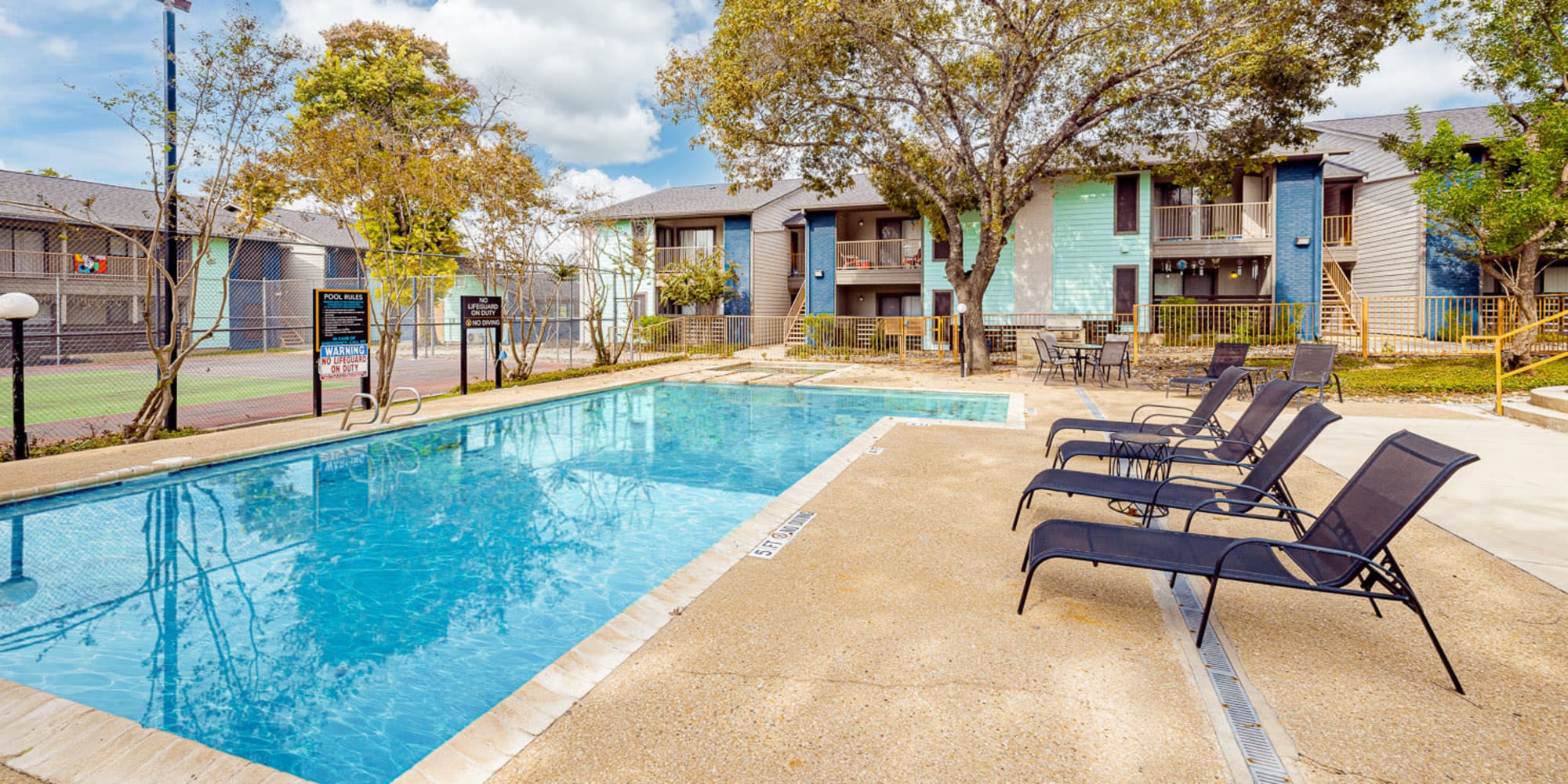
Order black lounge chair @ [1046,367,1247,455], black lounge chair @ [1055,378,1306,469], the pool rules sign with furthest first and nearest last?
1. the pool rules sign
2. black lounge chair @ [1046,367,1247,455]
3. black lounge chair @ [1055,378,1306,469]

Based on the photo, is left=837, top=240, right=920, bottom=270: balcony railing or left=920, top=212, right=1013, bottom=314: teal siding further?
left=837, top=240, right=920, bottom=270: balcony railing

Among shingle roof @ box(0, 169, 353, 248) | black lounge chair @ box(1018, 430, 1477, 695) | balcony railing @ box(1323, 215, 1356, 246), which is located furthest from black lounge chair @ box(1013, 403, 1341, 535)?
balcony railing @ box(1323, 215, 1356, 246)

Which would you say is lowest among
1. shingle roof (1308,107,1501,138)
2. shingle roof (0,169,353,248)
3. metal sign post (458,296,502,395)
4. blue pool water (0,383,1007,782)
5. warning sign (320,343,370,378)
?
blue pool water (0,383,1007,782)

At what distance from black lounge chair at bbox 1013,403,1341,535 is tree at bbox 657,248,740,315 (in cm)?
2317

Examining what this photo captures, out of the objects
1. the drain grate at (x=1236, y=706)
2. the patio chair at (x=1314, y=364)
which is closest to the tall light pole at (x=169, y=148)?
the drain grate at (x=1236, y=706)

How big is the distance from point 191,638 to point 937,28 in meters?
16.3

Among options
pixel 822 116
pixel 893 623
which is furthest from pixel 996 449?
pixel 822 116

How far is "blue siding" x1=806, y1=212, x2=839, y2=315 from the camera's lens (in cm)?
2692

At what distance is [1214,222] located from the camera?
2312 cm

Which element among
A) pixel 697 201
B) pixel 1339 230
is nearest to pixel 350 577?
pixel 697 201

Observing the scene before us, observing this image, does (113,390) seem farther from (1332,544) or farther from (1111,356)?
(1111,356)

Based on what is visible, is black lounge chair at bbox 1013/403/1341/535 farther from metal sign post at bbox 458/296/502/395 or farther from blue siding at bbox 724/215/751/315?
blue siding at bbox 724/215/751/315

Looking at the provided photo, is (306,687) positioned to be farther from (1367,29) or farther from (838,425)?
(1367,29)

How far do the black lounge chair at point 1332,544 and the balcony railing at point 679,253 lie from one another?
2647 cm
